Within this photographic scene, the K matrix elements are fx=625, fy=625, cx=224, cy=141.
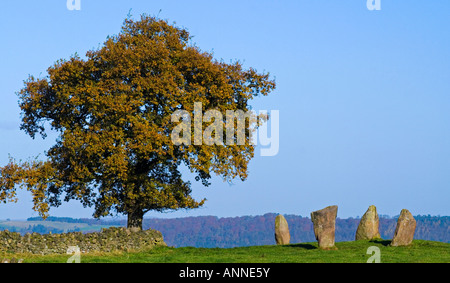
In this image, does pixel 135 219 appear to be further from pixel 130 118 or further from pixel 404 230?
pixel 404 230

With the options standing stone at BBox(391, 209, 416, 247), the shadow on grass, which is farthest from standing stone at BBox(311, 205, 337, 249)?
the shadow on grass

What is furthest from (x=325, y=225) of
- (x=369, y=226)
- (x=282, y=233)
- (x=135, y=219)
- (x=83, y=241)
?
(x=83, y=241)

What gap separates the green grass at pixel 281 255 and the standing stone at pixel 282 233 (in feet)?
11.6

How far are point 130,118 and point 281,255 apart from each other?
11.9 metres

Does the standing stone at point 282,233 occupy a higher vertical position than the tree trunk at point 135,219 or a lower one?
lower

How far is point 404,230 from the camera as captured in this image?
3656cm

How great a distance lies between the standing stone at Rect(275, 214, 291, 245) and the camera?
41.0m

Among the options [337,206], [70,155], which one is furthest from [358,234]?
[70,155]

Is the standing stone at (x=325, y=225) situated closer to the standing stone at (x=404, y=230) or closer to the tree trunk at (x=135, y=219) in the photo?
the standing stone at (x=404, y=230)

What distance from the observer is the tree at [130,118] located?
36.8m

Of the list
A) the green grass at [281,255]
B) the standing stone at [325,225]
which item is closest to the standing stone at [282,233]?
the green grass at [281,255]

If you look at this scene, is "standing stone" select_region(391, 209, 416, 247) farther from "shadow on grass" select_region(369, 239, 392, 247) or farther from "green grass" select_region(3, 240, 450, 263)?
"shadow on grass" select_region(369, 239, 392, 247)

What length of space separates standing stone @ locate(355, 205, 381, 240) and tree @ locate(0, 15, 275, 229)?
9.71 m
